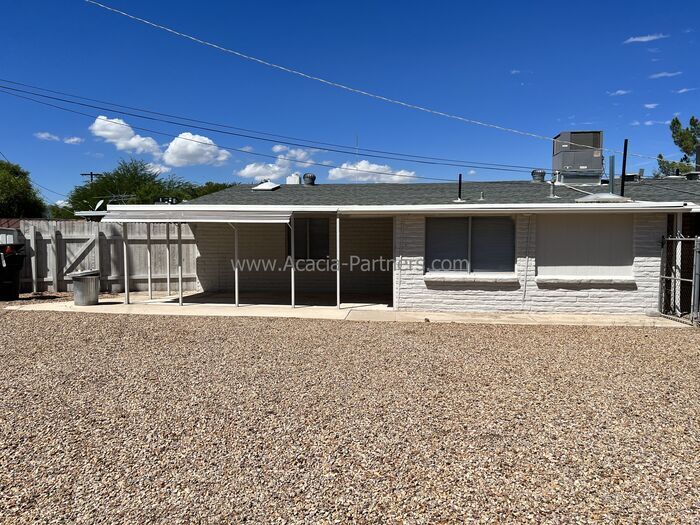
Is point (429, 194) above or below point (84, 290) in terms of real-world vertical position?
above

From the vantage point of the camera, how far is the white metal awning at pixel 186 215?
385 inches

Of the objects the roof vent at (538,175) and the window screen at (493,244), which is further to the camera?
the roof vent at (538,175)

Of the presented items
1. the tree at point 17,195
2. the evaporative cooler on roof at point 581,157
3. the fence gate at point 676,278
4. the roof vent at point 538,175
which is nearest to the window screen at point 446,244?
the fence gate at point 676,278

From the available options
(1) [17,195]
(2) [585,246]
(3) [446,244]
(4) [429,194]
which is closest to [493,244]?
(3) [446,244]

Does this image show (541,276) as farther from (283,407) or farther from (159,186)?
(159,186)

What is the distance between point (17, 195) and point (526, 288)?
36.7 meters

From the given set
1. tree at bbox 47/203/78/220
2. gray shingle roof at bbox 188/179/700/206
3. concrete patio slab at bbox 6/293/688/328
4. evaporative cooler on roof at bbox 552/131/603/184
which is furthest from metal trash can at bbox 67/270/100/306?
tree at bbox 47/203/78/220

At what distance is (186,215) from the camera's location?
9.95 meters

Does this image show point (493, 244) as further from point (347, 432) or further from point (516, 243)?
point (347, 432)

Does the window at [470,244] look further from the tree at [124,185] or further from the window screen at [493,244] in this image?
the tree at [124,185]

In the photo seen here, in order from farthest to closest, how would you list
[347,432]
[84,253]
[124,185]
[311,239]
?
[124,185], [311,239], [84,253], [347,432]

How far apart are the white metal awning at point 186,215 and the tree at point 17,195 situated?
2866 centimetres

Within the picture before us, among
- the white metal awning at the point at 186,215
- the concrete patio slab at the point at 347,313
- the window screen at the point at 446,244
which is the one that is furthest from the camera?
the window screen at the point at 446,244

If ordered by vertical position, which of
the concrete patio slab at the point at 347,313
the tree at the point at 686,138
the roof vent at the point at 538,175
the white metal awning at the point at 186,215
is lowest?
the concrete patio slab at the point at 347,313
